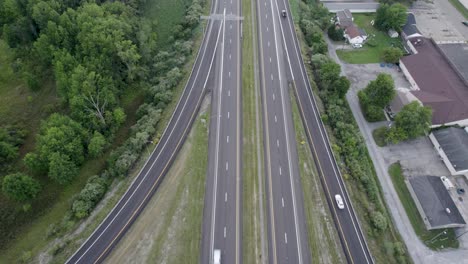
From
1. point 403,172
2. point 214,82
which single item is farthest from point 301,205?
point 214,82

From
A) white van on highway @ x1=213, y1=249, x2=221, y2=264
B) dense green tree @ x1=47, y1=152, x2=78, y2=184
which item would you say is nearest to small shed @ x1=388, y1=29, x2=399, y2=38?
white van on highway @ x1=213, y1=249, x2=221, y2=264

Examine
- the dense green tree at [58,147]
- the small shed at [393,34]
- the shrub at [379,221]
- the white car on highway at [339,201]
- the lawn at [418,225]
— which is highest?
the small shed at [393,34]

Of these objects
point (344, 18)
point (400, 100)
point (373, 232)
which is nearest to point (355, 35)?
point (344, 18)

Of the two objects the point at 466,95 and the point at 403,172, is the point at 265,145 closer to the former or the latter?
the point at 403,172

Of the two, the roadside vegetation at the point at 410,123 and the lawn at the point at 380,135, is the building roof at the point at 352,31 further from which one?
the lawn at the point at 380,135

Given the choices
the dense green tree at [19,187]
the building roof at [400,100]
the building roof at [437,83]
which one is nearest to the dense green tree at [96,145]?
the dense green tree at [19,187]

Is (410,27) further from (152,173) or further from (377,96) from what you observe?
(152,173)
